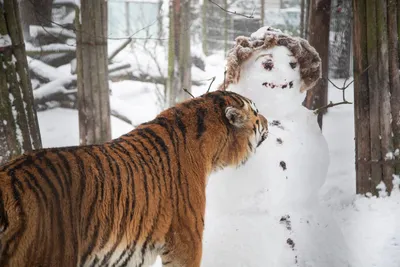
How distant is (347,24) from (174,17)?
9.05ft

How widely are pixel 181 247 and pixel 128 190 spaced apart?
40cm

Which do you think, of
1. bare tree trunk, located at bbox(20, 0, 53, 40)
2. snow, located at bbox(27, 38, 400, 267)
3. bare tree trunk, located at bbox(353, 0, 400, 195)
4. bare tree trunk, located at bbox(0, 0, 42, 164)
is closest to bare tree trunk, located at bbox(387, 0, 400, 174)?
bare tree trunk, located at bbox(353, 0, 400, 195)

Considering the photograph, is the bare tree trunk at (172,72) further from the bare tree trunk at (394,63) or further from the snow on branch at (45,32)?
the bare tree trunk at (394,63)

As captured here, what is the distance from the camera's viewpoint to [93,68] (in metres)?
4.32

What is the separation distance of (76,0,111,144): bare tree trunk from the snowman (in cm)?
157

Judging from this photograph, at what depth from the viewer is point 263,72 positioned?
306 cm

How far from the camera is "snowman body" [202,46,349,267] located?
9.36 ft

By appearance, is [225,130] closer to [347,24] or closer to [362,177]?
[362,177]

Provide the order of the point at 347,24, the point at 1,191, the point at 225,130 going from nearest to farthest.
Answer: the point at 1,191
the point at 225,130
the point at 347,24

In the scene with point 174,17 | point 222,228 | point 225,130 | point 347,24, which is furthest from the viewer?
point 174,17

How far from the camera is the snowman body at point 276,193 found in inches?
112

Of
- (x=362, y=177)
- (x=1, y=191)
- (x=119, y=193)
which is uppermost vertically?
(x=1, y=191)

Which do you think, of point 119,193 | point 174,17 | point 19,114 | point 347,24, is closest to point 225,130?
point 119,193

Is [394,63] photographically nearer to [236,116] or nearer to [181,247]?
[236,116]
